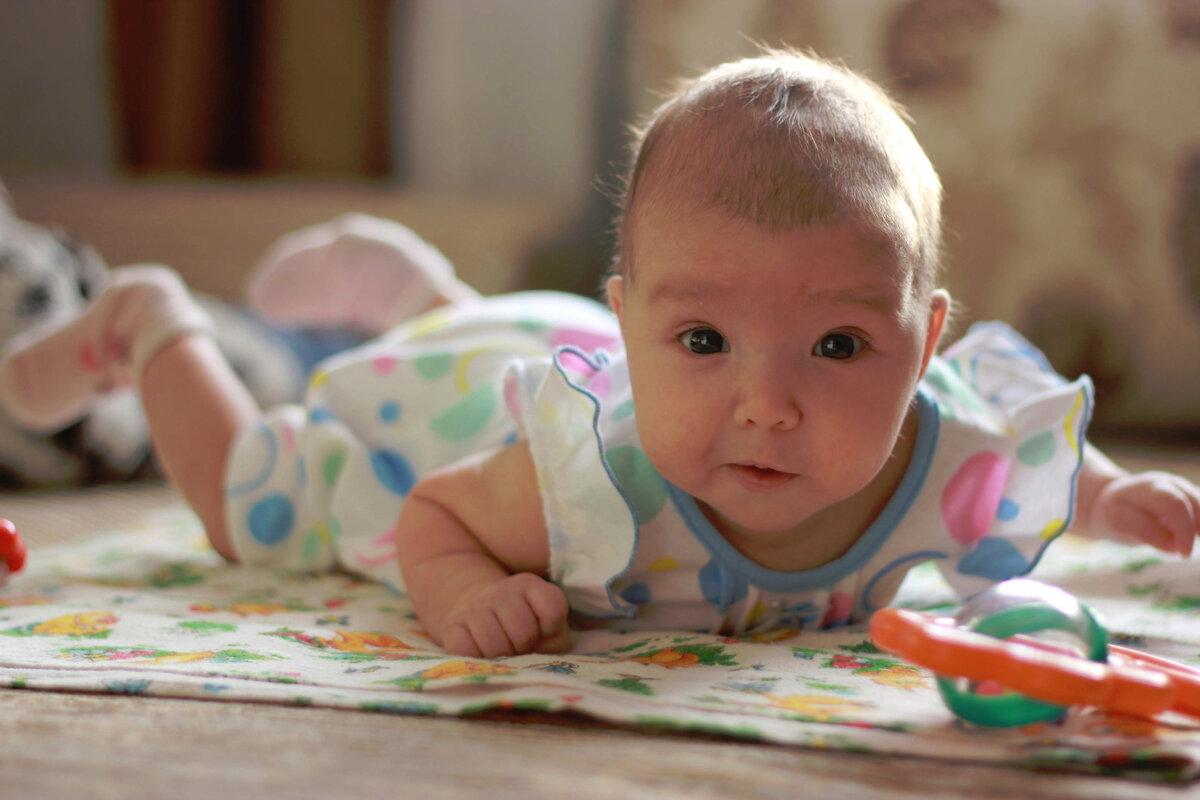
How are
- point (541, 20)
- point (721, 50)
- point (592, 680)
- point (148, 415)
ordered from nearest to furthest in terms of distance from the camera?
1. point (592, 680)
2. point (148, 415)
3. point (721, 50)
4. point (541, 20)

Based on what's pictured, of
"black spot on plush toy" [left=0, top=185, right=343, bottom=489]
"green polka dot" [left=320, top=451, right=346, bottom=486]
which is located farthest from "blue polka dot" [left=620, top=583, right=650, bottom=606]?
"black spot on plush toy" [left=0, top=185, right=343, bottom=489]

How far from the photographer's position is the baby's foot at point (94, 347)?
1.04m

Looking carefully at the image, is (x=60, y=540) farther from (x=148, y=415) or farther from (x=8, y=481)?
(x=8, y=481)

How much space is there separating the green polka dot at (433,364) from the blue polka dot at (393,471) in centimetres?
8

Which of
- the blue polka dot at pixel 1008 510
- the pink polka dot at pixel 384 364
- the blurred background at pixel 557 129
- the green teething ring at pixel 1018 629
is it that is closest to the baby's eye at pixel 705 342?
the green teething ring at pixel 1018 629

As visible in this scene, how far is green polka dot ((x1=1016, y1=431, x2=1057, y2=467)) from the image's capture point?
2.65 feet

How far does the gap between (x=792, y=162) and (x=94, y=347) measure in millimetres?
740

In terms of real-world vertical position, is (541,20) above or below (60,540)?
above

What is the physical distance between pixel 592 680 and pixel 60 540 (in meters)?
0.75

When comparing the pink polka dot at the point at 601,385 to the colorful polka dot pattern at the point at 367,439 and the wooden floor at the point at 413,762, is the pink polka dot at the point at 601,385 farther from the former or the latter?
the wooden floor at the point at 413,762

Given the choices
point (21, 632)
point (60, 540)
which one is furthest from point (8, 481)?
point (21, 632)

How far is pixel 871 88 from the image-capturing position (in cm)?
76

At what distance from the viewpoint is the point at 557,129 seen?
2.26 meters

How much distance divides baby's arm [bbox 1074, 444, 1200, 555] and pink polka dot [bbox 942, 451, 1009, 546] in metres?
0.09
